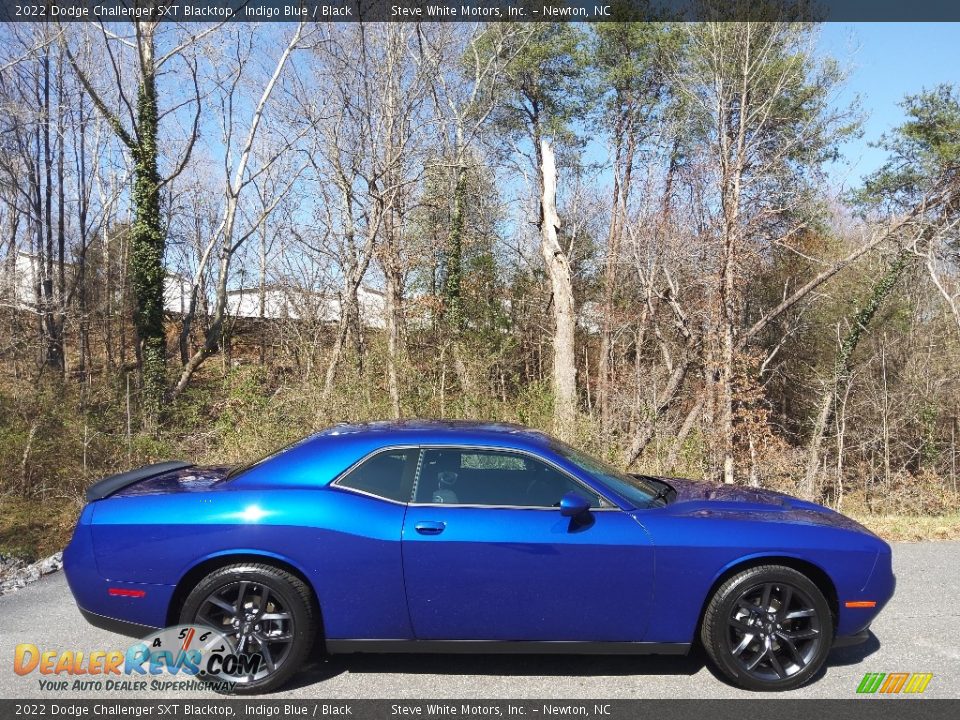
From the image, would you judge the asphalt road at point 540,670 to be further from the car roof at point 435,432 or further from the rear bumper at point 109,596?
the car roof at point 435,432

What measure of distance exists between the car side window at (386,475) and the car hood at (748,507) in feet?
4.88

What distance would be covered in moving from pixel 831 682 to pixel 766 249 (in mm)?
Answer: 17208

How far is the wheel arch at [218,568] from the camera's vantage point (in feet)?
12.6

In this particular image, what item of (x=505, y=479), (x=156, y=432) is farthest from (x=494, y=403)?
(x=505, y=479)

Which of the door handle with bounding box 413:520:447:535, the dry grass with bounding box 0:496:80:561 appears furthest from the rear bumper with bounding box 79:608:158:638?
the dry grass with bounding box 0:496:80:561

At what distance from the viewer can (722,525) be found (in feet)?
13.0

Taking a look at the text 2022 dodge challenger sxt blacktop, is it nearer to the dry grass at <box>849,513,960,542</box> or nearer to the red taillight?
the red taillight

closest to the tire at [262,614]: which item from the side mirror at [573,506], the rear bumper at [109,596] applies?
the rear bumper at [109,596]

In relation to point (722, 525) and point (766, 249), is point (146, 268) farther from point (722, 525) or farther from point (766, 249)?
point (722, 525)

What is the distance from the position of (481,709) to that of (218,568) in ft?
5.04

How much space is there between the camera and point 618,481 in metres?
4.40

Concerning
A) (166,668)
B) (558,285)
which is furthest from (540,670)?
(558,285)

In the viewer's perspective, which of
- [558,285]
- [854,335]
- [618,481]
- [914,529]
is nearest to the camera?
[618,481]

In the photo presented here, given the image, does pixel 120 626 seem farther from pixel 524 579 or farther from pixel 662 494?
pixel 662 494
